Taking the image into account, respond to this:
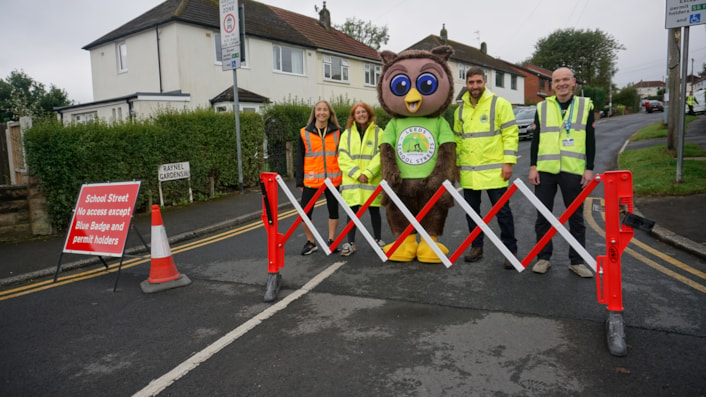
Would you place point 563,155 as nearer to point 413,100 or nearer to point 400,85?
point 413,100

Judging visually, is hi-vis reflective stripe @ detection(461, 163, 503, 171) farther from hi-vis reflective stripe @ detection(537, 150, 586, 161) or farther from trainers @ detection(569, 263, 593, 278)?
trainers @ detection(569, 263, 593, 278)

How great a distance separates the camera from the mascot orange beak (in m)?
5.21

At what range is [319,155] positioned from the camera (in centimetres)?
615

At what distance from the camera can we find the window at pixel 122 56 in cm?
2309

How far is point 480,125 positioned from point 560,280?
6.05ft

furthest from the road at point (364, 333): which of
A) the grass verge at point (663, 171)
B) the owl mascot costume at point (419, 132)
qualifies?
the grass verge at point (663, 171)

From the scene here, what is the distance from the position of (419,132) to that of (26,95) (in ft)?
167

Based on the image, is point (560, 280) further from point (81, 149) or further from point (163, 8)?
point (163, 8)

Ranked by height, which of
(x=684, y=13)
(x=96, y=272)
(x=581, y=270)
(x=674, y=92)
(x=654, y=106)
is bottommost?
(x=96, y=272)

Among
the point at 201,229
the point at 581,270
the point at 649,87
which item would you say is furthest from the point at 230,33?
the point at 649,87

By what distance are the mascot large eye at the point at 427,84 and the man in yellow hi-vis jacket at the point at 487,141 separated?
0.38 m

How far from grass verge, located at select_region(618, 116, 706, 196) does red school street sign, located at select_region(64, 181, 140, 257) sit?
858cm

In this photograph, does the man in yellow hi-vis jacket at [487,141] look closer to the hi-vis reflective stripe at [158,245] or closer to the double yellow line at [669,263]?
the double yellow line at [669,263]

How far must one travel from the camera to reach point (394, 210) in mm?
5645
